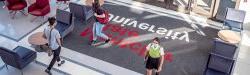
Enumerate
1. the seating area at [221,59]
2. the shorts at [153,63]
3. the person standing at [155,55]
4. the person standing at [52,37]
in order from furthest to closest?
1. the seating area at [221,59]
2. the person standing at [52,37]
3. the shorts at [153,63]
4. the person standing at [155,55]

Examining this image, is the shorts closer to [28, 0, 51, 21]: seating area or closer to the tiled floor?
the tiled floor

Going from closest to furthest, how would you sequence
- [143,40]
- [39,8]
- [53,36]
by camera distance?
1. [53,36]
2. [143,40]
3. [39,8]

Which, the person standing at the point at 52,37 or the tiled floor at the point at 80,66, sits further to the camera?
the tiled floor at the point at 80,66

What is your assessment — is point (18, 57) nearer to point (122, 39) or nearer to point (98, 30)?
point (98, 30)

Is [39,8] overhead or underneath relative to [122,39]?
overhead

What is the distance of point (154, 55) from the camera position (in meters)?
7.74

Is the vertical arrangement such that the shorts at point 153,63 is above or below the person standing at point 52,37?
below

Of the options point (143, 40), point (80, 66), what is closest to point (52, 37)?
point (80, 66)

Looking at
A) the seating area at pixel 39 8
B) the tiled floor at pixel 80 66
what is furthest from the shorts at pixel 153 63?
the seating area at pixel 39 8

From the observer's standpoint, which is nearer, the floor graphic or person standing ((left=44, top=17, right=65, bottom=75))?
person standing ((left=44, top=17, right=65, bottom=75))

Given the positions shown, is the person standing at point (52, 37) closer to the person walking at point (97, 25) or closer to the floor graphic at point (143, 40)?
the floor graphic at point (143, 40)

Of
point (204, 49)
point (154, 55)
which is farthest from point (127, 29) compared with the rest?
point (154, 55)

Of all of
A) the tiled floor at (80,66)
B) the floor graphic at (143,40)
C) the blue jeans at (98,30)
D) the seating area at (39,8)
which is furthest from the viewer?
the seating area at (39,8)

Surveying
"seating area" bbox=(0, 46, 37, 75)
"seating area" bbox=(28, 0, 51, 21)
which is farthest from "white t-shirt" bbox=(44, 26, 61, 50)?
"seating area" bbox=(28, 0, 51, 21)
